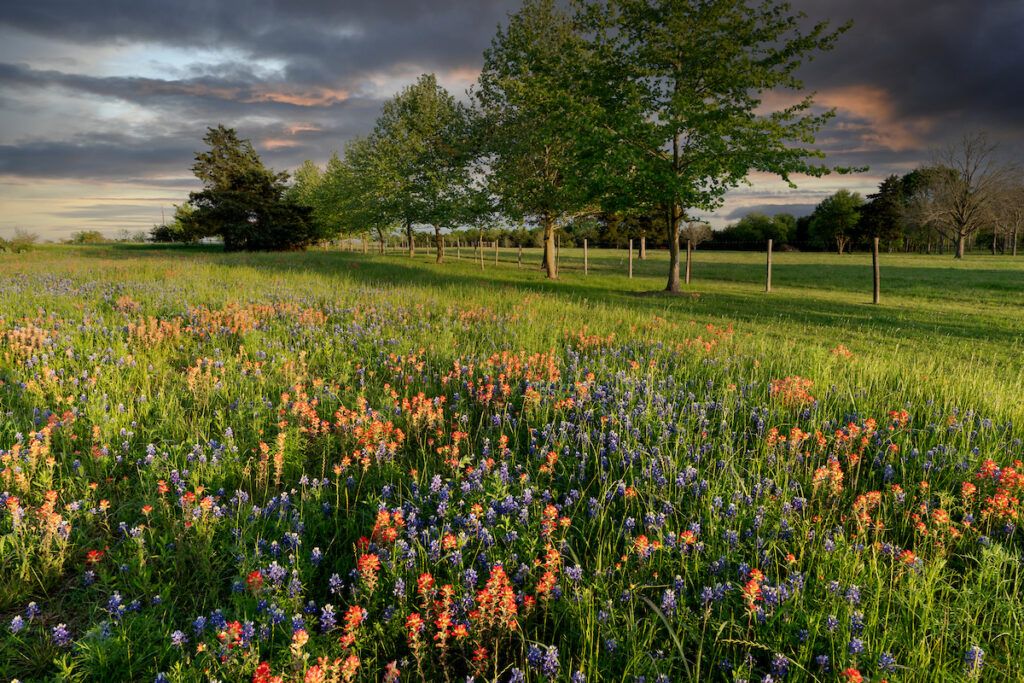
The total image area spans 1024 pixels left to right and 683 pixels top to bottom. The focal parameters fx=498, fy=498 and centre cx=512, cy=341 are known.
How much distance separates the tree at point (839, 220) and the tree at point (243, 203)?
88.4m

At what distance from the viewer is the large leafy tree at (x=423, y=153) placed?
3594 centimetres

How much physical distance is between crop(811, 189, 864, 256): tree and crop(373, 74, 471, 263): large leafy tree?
79583 millimetres

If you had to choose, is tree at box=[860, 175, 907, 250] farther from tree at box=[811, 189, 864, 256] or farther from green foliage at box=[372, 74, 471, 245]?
green foliage at box=[372, 74, 471, 245]

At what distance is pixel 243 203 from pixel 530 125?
36.0 metres

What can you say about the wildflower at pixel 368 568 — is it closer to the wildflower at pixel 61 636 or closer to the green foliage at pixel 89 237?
the wildflower at pixel 61 636

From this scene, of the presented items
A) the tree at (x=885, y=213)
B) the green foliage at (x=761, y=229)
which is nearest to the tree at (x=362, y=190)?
the green foliage at (x=761, y=229)

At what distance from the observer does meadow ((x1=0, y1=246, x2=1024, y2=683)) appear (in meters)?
2.19

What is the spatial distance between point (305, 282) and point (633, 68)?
1579 centimetres

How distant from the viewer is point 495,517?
299 cm

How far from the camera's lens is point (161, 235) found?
84.2 metres

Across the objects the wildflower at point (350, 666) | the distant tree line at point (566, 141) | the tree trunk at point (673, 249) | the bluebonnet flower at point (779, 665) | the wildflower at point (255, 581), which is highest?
the distant tree line at point (566, 141)

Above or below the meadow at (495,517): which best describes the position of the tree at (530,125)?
above

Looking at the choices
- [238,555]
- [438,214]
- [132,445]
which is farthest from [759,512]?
[438,214]

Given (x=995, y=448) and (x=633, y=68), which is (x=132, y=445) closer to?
(x=995, y=448)
